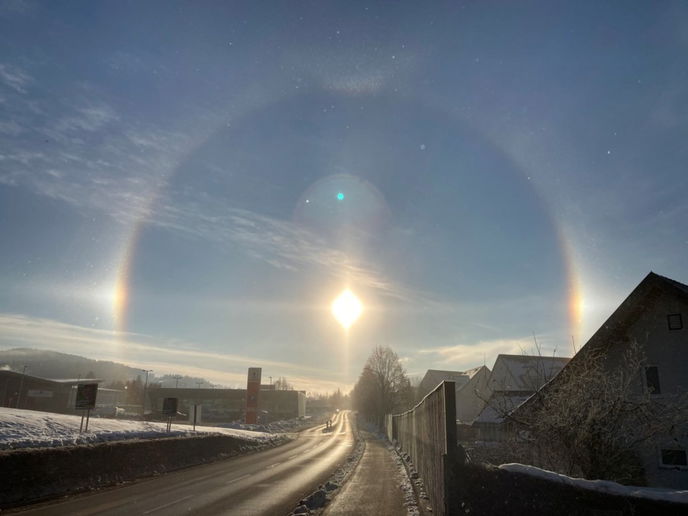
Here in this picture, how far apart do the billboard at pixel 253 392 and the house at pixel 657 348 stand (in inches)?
2570

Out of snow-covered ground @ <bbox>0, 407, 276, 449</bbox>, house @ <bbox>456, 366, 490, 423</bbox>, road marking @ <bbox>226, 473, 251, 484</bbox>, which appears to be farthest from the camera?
house @ <bbox>456, 366, 490, 423</bbox>

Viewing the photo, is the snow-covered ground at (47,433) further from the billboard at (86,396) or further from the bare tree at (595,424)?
the bare tree at (595,424)

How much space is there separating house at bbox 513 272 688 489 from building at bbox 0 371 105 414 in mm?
77852

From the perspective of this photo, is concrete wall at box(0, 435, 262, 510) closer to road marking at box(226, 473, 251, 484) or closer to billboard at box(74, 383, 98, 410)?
billboard at box(74, 383, 98, 410)

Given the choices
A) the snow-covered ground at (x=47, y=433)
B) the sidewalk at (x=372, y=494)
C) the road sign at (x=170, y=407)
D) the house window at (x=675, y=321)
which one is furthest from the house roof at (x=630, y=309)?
the road sign at (x=170, y=407)

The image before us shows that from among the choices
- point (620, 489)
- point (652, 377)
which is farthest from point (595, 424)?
point (652, 377)

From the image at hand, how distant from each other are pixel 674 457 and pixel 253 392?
67.8 m

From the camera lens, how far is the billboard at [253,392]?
74.8m

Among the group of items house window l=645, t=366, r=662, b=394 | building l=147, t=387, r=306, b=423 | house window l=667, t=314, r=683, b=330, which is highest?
house window l=667, t=314, r=683, b=330

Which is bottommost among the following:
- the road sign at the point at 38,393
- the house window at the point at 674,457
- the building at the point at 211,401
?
the building at the point at 211,401

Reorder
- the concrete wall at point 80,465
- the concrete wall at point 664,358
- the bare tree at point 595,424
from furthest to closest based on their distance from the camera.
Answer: the concrete wall at point 664,358, the concrete wall at point 80,465, the bare tree at point 595,424

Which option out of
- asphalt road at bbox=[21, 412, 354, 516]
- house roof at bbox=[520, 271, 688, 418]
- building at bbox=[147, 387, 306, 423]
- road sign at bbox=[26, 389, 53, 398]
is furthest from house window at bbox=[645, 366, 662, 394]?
building at bbox=[147, 387, 306, 423]

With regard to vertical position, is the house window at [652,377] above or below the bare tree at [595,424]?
above

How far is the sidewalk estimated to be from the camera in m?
12.9
